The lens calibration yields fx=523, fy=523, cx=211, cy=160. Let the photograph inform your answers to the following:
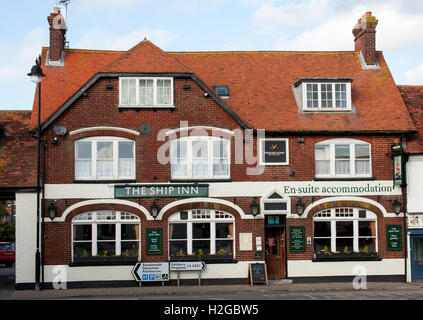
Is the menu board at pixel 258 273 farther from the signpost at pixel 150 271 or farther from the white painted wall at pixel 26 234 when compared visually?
the white painted wall at pixel 26 234

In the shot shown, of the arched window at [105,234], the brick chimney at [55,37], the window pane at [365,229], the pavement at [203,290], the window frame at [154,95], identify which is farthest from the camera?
the brick chimney at [55,37]

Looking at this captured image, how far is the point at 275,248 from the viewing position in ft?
71.6

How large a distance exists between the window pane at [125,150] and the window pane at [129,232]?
2.79 m

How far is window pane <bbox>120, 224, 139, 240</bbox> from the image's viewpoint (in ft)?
68.9

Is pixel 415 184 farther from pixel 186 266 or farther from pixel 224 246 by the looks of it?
pixel 186 266

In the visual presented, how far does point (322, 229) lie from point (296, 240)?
1264 mm

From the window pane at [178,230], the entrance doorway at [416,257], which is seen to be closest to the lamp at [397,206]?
the entrance doorway at [416,257]

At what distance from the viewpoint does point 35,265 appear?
2019 cm

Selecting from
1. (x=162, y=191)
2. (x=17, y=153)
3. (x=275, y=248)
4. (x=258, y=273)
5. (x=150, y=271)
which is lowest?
(x=258, y=273)

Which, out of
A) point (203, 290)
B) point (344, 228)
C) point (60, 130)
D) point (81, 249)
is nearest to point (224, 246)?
point (203, 290)

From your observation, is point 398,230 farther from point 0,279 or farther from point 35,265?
point 0,279

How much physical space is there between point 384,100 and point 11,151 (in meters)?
16.4

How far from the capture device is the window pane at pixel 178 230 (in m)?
21.2
